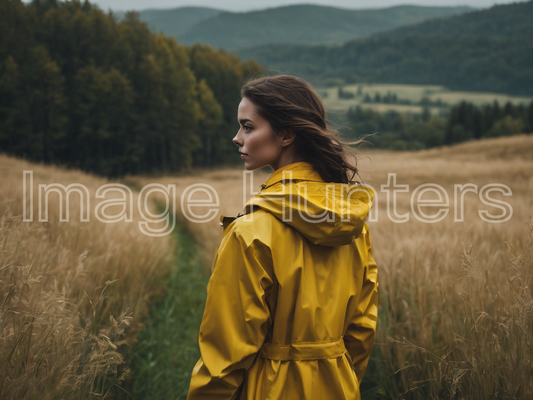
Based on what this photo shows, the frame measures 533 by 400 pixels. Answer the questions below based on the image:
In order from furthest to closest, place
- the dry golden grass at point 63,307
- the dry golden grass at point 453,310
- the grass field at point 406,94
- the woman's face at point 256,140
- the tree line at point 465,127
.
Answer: the grass field at point 406,94
the tree line at point 465,127
the dry golden grass at point 453,310
the dry golden grass at point 63,307
the woman's face at point 256,140

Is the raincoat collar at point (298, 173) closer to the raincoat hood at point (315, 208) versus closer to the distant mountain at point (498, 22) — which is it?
the raincoat hood at point (315, 208)

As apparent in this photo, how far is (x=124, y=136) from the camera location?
111 ft

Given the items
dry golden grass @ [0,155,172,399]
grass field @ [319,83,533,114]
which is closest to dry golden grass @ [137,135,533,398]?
dry golden grass @ [0,155,172,399]

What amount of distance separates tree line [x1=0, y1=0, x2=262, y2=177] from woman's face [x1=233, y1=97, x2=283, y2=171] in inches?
978

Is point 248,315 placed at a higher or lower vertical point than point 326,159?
lower

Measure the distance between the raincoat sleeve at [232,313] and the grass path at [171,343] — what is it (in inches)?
84.6

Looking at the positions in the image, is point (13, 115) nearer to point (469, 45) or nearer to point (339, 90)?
point (339, 90)

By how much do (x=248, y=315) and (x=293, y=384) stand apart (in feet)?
1.24

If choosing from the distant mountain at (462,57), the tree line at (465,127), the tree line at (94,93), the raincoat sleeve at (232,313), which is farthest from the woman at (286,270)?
the distant mountain at (462,57)

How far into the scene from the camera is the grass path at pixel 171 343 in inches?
137

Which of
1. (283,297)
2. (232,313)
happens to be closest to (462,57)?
(283,297)

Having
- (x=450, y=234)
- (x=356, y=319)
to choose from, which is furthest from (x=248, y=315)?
(x=450, y=234)

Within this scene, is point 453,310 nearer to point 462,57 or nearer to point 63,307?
point 63,307

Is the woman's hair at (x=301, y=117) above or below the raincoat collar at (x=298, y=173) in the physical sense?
above
